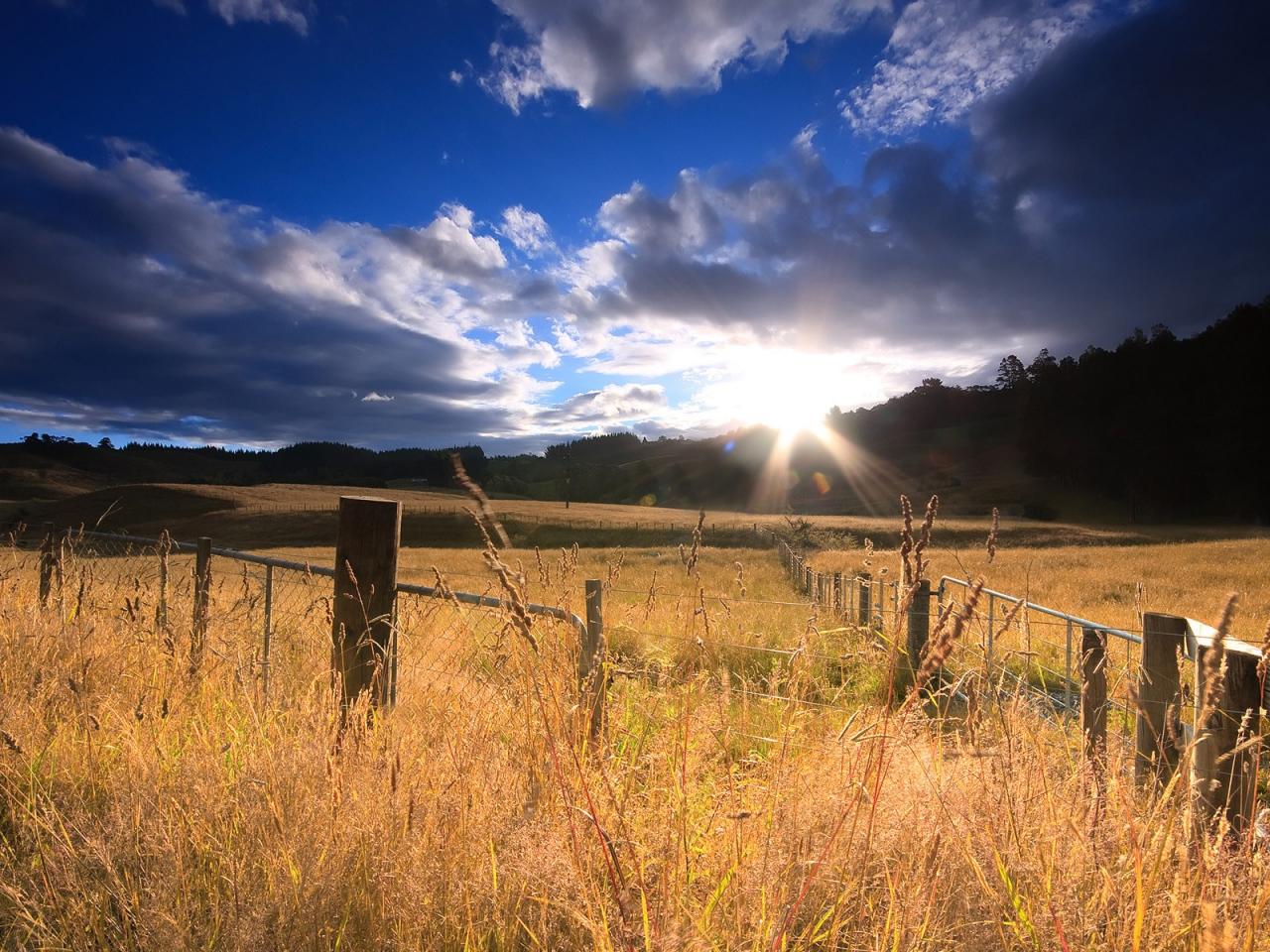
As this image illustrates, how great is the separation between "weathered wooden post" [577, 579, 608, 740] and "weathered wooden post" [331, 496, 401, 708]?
1.16 meters

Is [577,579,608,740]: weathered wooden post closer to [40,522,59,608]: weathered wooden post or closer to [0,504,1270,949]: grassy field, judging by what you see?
[0,504,1270,949]: grassy field

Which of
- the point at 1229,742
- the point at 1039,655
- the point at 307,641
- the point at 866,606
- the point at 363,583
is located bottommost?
the point at 866,606

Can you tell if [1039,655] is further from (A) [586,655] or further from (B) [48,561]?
(B) [48,561]

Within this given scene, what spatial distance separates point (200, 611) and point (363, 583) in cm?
192

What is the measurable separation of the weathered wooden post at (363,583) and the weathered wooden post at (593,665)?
3.79 ft

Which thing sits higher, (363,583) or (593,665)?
(363,583)

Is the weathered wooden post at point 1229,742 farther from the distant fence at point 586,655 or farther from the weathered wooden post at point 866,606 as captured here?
the weathered wooden post at point 866,606

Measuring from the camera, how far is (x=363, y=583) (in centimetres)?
410

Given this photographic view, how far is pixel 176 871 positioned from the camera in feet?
7.73

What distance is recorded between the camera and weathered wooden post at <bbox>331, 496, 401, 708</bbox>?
4.03 meters

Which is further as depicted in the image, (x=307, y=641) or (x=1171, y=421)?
(x=1171, y=421)

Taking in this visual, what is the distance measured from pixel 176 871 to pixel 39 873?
2.34 feet

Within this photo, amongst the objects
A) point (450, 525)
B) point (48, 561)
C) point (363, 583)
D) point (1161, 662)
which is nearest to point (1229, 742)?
point (1161, 662)

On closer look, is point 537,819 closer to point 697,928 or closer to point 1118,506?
point 697,928
